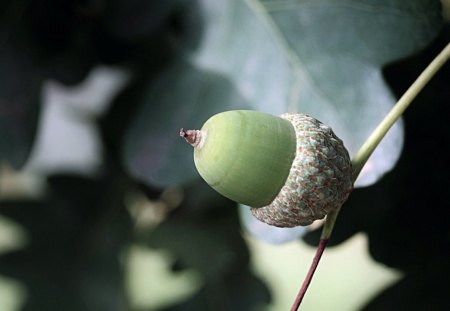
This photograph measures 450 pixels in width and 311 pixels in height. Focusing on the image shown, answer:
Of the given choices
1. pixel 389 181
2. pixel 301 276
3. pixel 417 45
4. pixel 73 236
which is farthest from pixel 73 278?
pixel 417 45

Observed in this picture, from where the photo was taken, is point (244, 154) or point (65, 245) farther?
point (65, 245)

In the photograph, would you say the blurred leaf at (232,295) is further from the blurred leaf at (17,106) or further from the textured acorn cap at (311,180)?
the textured acorn cap at (311,180)

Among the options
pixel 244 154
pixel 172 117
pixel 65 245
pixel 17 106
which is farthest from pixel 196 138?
pixel 65 245

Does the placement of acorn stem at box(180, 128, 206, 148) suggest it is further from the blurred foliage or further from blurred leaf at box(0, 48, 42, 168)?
blurred leaf at box(0, 48, 42, 168)

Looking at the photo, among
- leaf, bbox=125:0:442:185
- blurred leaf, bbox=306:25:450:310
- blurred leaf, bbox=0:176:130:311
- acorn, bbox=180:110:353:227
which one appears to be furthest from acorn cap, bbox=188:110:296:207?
blurred leaf, bbox=0:176:130:311

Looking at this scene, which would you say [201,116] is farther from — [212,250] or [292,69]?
[212,250]

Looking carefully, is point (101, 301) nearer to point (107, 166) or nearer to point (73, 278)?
point (73, 278)
